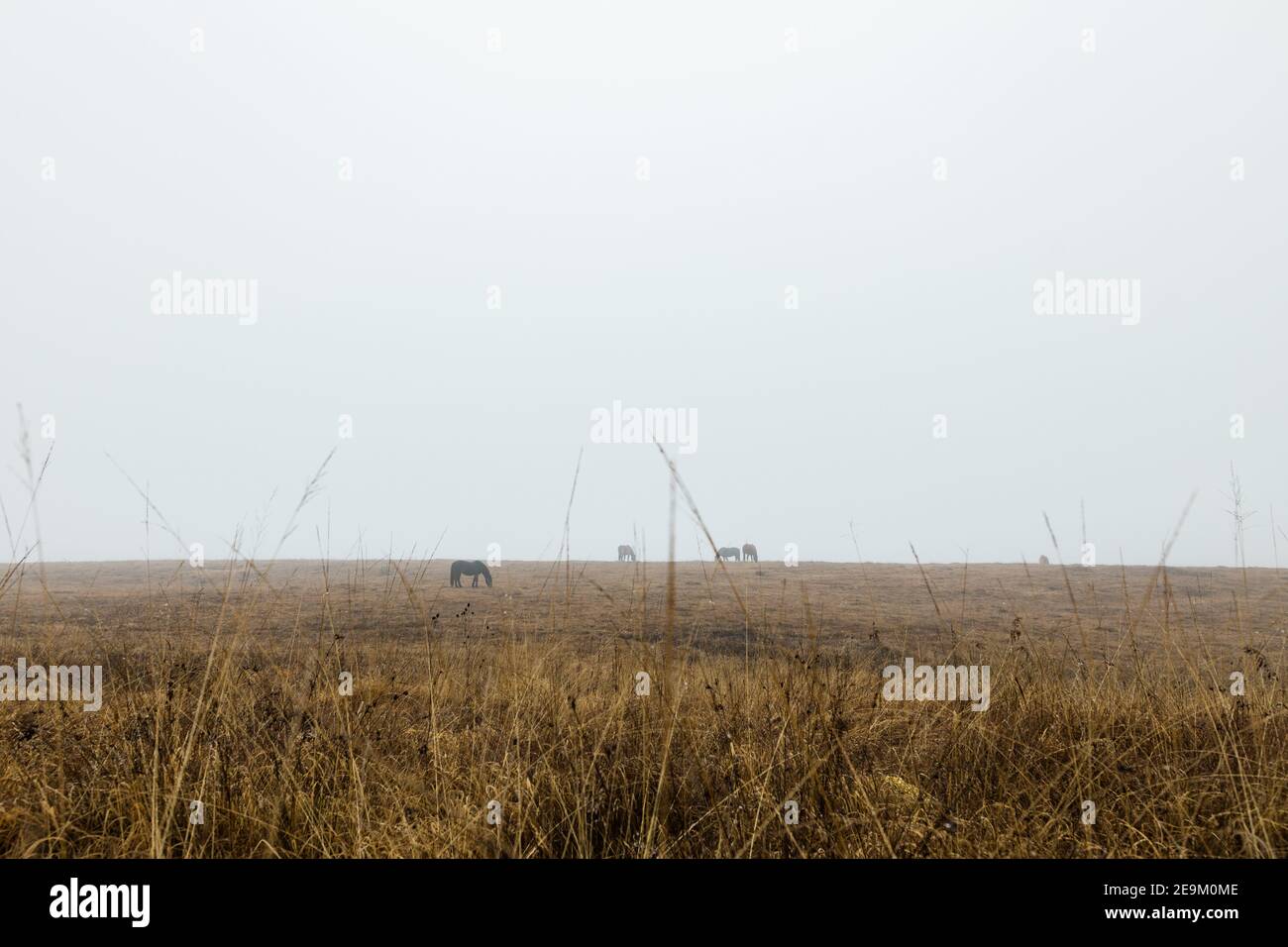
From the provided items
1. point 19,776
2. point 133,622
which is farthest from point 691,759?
point 133,622

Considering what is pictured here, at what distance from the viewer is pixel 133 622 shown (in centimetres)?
873

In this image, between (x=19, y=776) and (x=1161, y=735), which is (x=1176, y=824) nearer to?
(x=1161, y=735)

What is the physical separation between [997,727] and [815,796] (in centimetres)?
152

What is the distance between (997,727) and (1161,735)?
31.2 inches

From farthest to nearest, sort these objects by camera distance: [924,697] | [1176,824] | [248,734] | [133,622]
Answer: [133,622] → [924,697] → [248,734] → [1176,824]
